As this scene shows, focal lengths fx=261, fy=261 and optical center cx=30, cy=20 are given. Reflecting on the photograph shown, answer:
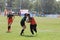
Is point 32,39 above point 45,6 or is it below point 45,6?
above

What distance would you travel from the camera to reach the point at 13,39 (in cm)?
1695

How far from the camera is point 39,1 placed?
124m

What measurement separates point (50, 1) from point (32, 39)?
10028 centimetres

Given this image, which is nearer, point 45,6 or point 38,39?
point 38,39

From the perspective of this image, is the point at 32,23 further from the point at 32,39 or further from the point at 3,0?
the point at 3,0

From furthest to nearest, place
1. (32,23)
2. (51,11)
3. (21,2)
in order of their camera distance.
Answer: (21,2) < (51,11) < (32,23)

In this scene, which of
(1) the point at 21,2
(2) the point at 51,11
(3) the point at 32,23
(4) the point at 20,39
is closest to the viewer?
(4) the point at 20,39

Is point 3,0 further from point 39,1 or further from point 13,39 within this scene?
point 13,39

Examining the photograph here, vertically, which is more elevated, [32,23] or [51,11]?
[32,23]

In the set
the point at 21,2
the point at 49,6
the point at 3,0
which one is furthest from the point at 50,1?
the point at 3,0

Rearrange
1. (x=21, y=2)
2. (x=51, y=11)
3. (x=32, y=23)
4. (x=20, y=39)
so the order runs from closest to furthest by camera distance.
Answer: (x=20, y=39)
(x=32, y=23)
(x=51, y=11)
(x=21, y=2)

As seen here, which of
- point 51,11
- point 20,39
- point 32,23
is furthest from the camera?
point 51,11

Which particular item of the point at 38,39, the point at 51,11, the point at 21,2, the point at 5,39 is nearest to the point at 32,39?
the point at 38,39

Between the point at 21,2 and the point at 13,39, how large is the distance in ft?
348
